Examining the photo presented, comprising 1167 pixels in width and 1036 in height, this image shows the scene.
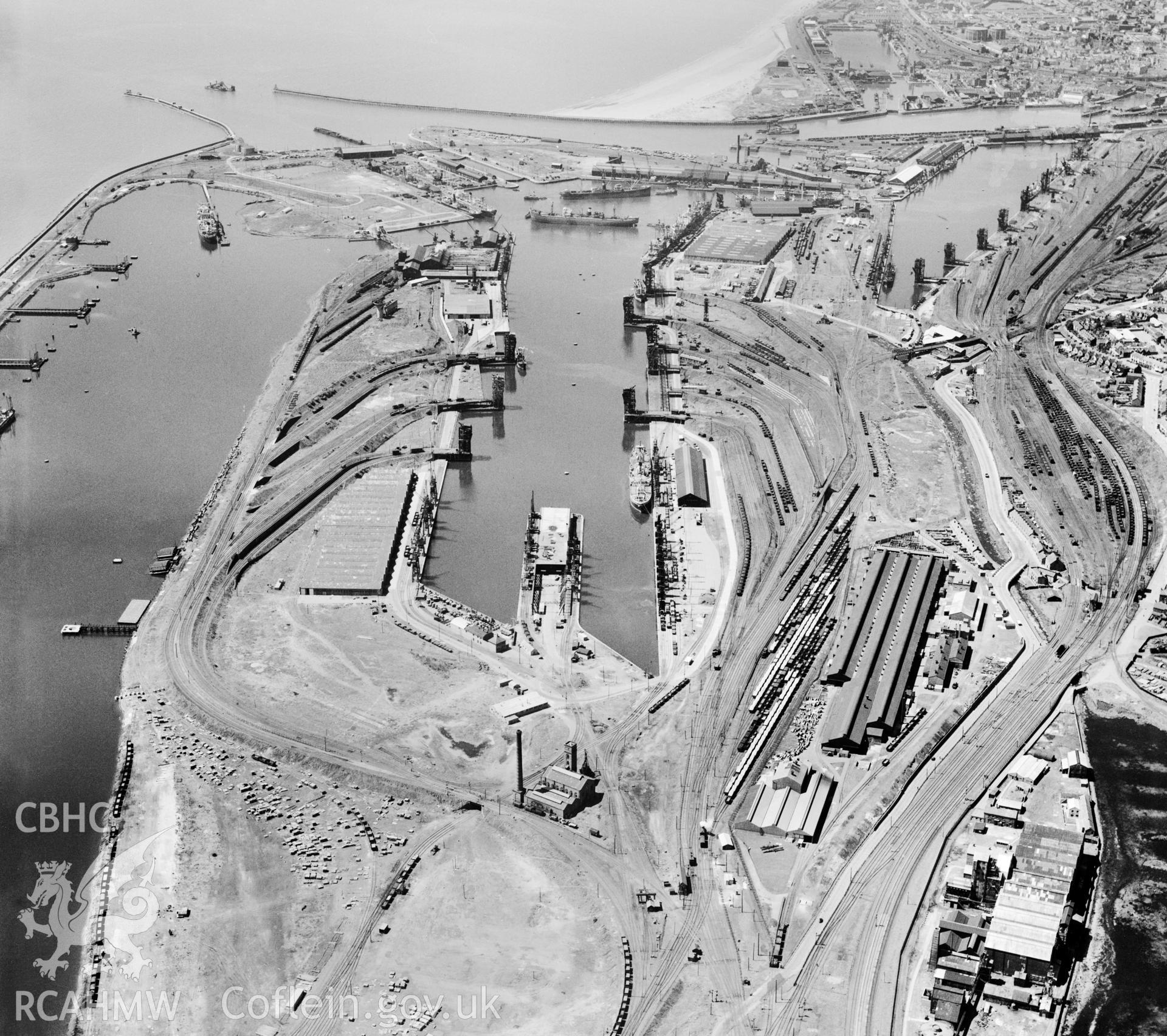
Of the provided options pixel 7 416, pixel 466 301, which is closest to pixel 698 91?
pixel 466 301

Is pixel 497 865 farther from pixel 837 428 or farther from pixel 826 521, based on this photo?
pixel 837 428

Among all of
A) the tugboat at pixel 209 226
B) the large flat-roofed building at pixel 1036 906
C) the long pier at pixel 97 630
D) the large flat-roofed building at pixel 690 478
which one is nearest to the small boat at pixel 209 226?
the tugboat at pixel 209 226

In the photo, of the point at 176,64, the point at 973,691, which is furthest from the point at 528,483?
the point at 176,64

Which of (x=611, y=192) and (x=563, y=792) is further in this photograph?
(x=611, y=192)

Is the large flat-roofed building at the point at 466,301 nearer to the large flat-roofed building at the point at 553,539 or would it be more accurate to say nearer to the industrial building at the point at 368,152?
the large flat-roofed building at the point at 553,539

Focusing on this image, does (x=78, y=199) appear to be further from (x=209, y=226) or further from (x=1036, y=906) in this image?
(x=1036, y=906)
